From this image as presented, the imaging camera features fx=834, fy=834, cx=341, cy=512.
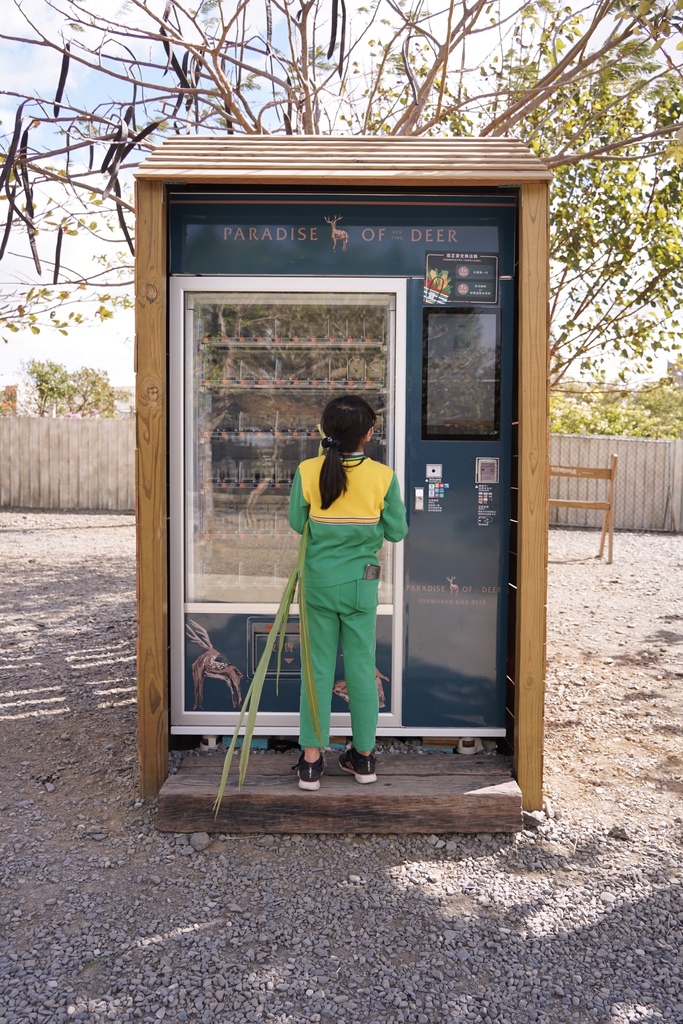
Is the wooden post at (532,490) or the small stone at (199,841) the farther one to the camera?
the wooden post at (532,490)

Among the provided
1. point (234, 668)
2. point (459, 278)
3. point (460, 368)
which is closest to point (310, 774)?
point (234, 668)

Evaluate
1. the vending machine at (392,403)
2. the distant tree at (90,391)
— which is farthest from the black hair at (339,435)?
the distant tree at (90,391)

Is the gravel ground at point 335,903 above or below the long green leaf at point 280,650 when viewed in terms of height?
below

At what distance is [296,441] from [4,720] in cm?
252

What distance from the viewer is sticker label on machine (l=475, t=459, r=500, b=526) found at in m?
4.12

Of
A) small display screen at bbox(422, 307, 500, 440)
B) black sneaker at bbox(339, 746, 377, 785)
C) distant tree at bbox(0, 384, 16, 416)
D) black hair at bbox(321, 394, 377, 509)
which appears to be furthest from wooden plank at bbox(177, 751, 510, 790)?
distant tree at bbox(0, 384, 16, 416)

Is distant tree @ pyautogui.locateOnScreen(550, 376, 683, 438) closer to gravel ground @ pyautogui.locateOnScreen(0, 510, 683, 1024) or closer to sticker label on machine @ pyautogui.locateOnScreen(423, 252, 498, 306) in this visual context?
sticker label on machine @ pyautogui.locateOnScreen(423, 252, 498, 306)

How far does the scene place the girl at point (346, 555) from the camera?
367 cm

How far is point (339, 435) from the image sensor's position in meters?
3.66

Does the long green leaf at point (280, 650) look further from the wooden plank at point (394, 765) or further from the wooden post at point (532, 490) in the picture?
the wooden post at point (532, 490)

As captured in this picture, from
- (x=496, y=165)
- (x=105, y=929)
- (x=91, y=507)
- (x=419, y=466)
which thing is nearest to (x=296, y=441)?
(x=419, y=466)

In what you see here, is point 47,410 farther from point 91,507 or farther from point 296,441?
point 296,441

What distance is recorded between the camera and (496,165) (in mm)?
3727

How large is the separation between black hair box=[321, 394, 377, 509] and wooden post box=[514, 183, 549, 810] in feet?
2.42
